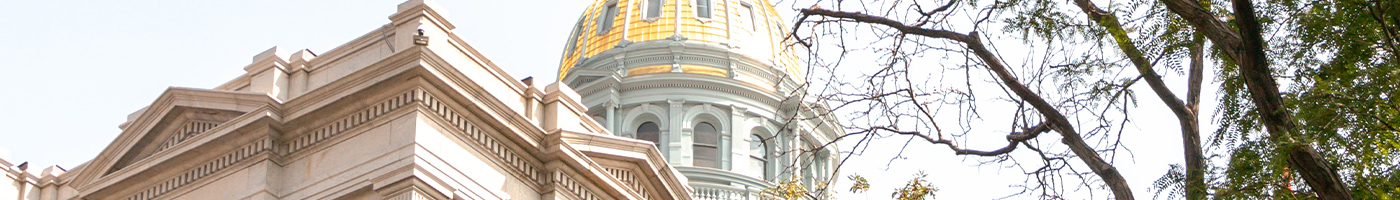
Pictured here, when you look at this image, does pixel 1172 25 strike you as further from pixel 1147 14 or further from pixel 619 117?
pixel 619 117

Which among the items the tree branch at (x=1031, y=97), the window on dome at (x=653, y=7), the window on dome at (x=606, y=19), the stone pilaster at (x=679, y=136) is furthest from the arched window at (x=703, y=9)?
the tree branch at (x=1031, y=97)

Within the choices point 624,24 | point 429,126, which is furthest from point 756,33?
point 429,126

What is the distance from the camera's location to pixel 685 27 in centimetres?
5250

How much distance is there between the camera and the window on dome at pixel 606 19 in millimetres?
53859

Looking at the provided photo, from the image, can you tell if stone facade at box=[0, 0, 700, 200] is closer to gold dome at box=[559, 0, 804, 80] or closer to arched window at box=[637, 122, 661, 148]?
arched window at box=[637, 122, 661, 148]

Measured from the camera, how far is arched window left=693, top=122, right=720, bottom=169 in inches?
1981

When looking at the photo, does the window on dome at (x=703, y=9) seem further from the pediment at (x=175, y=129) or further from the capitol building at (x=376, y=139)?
the pediment at (x=175, y=129)

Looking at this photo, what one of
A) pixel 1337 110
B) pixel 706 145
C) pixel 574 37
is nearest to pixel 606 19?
pixel 574 37

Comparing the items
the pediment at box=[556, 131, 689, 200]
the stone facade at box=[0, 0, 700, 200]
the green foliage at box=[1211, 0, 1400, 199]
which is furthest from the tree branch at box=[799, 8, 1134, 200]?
the pediment at box=[556, 131, 689, 200]

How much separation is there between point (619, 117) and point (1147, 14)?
36348mm

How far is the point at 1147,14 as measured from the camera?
15133 millimetres

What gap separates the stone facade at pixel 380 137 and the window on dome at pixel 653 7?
2943 cm

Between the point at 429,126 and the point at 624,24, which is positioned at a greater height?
the point at 624,24

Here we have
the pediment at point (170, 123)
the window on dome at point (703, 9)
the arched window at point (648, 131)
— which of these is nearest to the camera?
the pediment at point (170, 123)
